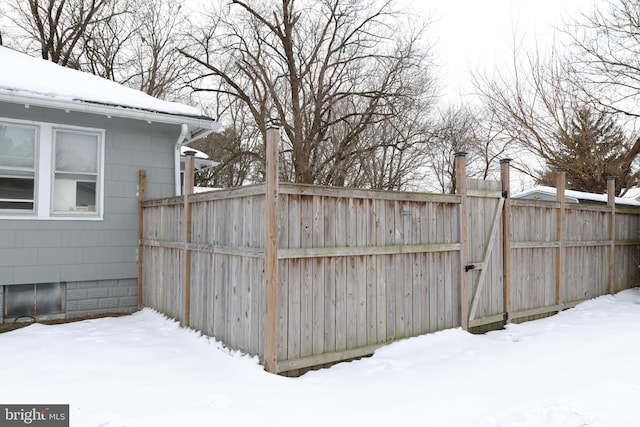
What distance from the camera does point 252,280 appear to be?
446 cm

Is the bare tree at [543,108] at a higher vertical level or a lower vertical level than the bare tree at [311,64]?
lower

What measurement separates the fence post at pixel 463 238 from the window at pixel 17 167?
20.1ft

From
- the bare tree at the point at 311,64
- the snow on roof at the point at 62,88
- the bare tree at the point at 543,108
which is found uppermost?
the bare tree at the point at 311,64

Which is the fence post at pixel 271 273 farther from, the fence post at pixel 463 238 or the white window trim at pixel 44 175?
the white window trim at pixel 44 175

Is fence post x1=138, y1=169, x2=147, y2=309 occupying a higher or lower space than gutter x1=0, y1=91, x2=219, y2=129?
lower

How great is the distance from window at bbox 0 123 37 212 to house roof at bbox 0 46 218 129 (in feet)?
1.76

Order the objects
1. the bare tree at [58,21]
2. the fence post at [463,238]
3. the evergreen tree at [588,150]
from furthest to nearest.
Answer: the bare tree at [58,21] < the evergreen tree at [588,150] < the fence post at [463,238]

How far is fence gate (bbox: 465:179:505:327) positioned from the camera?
239 inches

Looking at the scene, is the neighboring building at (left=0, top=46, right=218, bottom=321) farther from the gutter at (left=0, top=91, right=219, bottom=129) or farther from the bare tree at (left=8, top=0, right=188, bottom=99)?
the bare tree at (left=8, top=0, right=188, bottom=99)

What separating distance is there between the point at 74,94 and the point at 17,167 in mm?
1334

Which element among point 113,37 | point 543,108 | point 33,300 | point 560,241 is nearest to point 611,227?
point 560,241

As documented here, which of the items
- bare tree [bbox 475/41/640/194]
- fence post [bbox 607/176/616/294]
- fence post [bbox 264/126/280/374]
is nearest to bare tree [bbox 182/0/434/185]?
bare tree [bbox 475/41/640/194]

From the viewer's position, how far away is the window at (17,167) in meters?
6.31

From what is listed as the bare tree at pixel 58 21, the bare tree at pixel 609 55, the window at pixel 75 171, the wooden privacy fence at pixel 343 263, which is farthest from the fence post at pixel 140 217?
the bare tree at pixel 58 21
